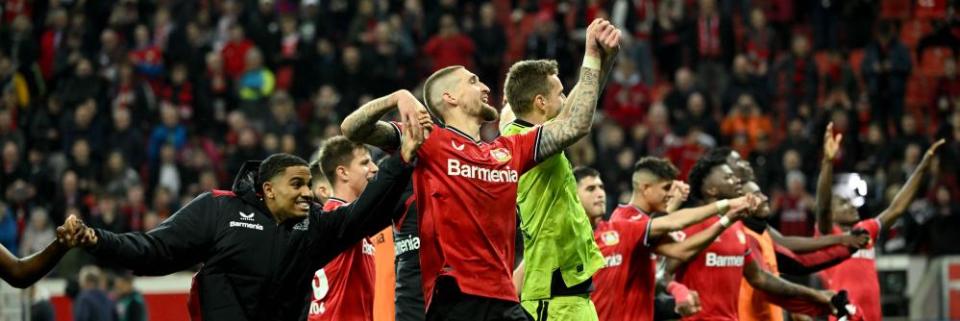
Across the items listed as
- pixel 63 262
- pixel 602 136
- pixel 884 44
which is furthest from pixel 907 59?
pixel 63 262

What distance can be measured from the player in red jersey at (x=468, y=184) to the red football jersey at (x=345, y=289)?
1235mm

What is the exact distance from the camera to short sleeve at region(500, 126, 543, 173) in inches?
315

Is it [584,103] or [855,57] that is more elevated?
[855,57]

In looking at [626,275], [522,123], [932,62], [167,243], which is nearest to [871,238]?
[626,275]

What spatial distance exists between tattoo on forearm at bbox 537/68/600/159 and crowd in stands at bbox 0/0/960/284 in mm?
12515

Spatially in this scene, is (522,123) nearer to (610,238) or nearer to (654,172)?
(610,238)

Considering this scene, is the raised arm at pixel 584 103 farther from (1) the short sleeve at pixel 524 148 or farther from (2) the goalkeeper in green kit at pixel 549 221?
(2) the goalkeeper in green kit at pixel 549 221

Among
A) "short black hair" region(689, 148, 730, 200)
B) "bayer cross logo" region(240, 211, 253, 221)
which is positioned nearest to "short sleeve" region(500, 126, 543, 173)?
"bayer cross logo" region(240, 211, 253, 221)

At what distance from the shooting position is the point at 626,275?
33.6 feet

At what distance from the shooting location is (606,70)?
327 inches

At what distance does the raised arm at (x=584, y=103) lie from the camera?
26.1 feet

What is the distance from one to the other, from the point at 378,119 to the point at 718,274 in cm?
420

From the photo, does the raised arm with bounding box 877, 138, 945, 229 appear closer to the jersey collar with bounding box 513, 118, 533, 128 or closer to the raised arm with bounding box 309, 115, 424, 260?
the jersey collar with bounding box 513, 118, 533, 128

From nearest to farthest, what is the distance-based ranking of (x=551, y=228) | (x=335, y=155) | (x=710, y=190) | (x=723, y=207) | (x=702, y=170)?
(x=551, y=228) → (x=723, y=207) → (x=335, y=155) → (x=710, y=190) → (x=702, y=170)
